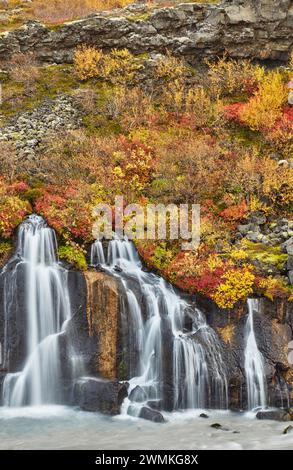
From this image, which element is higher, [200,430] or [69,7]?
[69,7]

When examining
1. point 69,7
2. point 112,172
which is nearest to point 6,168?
point 112,172

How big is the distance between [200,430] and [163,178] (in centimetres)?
1072

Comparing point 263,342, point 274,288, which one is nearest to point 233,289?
point 274,288

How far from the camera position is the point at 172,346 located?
1286 centimetres

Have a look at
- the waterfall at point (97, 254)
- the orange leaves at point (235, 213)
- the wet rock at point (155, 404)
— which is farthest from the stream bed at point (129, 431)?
the orange leaves at point (235, 213)

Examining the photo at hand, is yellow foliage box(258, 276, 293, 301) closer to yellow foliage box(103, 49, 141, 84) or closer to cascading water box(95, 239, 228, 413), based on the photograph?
cascading water box(95, 239, 228, 413)

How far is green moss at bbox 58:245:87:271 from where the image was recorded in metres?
13.8

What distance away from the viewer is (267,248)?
49.5ft

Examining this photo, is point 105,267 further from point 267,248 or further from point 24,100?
point 24,100

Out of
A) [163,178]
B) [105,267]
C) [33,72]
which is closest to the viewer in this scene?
[105,267]

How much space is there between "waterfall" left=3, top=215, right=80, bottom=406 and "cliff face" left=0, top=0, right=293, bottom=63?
15.9 metres

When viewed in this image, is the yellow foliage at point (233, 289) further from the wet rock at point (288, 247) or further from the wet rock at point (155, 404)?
the wet rock at point (155, 404)

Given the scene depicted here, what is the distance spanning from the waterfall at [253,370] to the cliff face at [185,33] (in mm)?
17803

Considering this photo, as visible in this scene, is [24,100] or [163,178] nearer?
[163,178]
